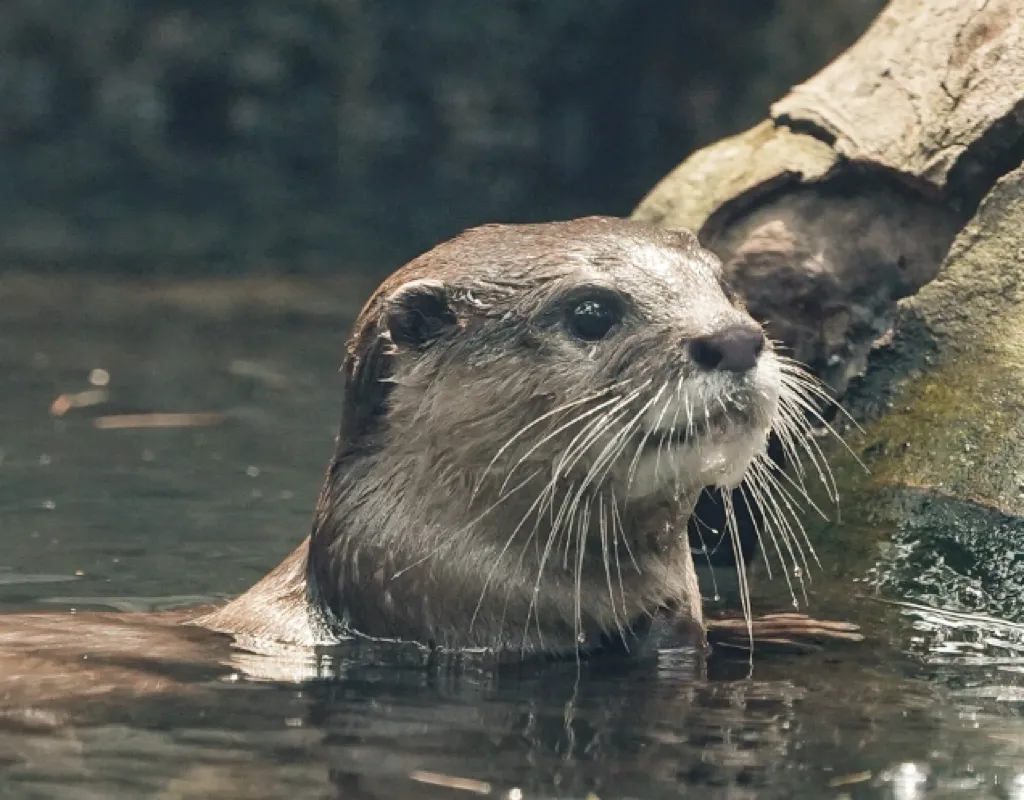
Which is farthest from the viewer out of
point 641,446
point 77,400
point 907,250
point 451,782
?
point 77,400

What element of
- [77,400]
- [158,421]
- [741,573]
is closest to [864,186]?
[741,573]

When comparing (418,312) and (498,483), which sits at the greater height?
(418,312)

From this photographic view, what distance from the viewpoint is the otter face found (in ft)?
13.7

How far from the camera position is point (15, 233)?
Answer: 11695mm

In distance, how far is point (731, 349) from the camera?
410cm

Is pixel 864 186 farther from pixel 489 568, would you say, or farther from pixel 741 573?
pixel 489 568

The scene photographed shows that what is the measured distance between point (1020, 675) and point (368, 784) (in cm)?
163

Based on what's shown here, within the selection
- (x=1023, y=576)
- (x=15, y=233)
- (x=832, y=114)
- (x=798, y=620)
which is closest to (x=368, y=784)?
(x=798, y=620)

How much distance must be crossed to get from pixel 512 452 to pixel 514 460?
0.06 feet

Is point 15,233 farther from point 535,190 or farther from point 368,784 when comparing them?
point 368,784

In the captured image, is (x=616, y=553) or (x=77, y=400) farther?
(x=77, y=400)

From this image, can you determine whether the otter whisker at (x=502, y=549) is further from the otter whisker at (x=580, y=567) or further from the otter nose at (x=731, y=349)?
the otter nose at (x=731, y=349)

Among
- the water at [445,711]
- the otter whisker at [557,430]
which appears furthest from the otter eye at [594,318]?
the water at [445,711]

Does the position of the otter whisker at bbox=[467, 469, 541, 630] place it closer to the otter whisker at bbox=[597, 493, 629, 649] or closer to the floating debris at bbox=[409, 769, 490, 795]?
the otter whisker at bbox=[597, 493, 629, 649]
